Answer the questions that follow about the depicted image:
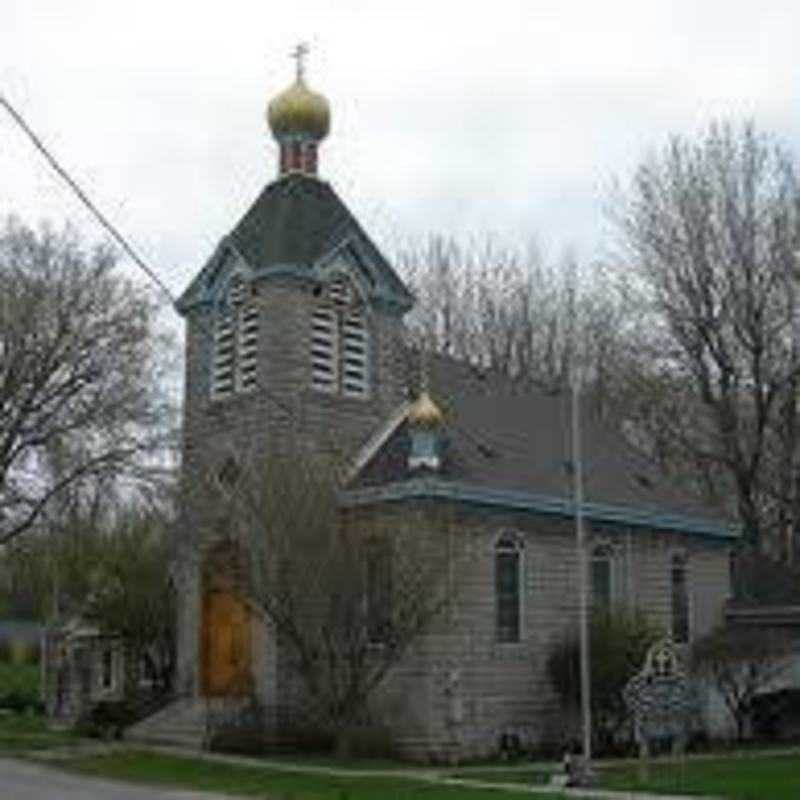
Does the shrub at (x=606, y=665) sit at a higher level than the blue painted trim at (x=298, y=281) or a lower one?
lower

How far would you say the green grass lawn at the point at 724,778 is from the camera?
2480 cm

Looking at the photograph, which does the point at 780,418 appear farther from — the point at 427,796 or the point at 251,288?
Result: the point at 427,796

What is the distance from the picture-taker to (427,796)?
25328mm

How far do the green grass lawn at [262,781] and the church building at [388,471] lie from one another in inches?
132

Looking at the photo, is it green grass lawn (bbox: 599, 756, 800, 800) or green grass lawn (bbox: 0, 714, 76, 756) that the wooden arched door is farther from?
green grass lawn (bbox: 599, 756, 800, 800)

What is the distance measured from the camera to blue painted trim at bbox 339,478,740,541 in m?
33.4

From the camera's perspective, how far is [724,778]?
89.4 feet

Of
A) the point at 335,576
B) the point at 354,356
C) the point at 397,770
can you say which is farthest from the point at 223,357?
the point at 397,770

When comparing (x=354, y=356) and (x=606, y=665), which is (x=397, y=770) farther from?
(x=354, y=356)

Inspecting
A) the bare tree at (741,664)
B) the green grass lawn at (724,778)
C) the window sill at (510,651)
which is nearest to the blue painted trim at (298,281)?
the window sill at (510,651)

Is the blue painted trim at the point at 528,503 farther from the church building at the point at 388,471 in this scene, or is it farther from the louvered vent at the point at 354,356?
the louvered vent at the point at 354,356

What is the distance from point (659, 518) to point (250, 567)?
1145 cm

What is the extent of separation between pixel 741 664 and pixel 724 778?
10.9 meters

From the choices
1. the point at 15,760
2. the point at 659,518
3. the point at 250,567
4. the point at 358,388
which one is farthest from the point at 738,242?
the point at 15,760
